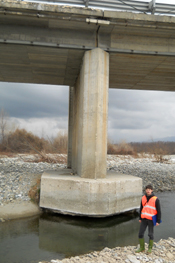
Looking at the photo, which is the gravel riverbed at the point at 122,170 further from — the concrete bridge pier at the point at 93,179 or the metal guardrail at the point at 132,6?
the metal guardrail at the point at 132,6

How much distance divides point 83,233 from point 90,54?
607cm

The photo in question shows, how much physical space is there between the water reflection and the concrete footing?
282 mm

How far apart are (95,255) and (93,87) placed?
5398 millimetres

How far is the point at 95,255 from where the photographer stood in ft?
16.1

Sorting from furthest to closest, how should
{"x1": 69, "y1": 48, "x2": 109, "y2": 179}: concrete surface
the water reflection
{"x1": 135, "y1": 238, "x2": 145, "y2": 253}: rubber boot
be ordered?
{"x1": 69, "y1": 48, "x2": 109, "y2": 179}: concrete surface, the water reflection, {"x1": 135, "y1": 238, "x2": 145, "y2": 253}: rubber boot

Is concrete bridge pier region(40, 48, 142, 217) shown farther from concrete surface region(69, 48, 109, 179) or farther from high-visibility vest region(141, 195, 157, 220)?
high-visibility vest region(141, 195, 157, 220)

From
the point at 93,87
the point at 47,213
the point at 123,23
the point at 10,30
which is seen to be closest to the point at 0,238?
the point at 47,213

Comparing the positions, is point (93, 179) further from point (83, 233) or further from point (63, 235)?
point (63, 235)

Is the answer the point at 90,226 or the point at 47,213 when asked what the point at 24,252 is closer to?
the point at 90,226

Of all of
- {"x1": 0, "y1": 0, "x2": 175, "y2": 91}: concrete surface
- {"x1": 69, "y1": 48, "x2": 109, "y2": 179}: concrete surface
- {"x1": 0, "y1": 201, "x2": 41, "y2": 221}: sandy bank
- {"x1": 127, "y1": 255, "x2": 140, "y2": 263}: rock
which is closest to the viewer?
{"x1": 127, "y1": 255, "x2": 140, "y2": 263}: rock

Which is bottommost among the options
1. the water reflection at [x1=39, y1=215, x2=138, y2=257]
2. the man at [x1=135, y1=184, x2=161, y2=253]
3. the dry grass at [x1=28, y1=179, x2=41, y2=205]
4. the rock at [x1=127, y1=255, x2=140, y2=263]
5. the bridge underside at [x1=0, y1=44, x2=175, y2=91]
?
the water reflection at [x1=39, y1=215, x2=138, y2=257]

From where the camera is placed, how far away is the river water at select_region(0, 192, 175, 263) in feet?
16.9

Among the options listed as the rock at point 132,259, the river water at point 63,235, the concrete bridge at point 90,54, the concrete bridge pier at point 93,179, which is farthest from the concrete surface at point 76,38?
the rock at point 132,259

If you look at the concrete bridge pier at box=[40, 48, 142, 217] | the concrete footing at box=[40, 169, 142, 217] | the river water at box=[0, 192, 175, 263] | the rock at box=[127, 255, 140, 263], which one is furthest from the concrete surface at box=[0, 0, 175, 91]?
the rock at box=[127, 255, 140, 263]
